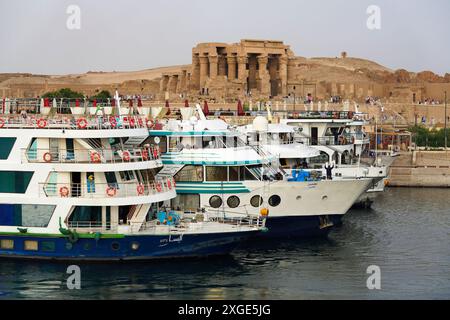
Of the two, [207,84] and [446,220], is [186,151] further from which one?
[207,84]

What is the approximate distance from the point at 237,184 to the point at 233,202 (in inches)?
27.0

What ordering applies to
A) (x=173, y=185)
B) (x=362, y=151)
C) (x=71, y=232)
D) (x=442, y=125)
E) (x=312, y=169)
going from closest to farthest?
(x=71, y=232) → (x=173, y=185) → (x=312, y=169) → (x=362, y=151) → (x=442, y=125)

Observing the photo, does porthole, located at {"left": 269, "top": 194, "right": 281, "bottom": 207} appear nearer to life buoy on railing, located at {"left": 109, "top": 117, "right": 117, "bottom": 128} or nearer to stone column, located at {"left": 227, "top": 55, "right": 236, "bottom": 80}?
life buoy on railing, located at {"left": 109, "top": 117, "right": 117, "bottom": 128}

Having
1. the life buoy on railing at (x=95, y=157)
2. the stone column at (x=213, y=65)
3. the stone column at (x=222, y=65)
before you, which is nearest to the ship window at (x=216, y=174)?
the life buoy on railing at (x=95, y=157)

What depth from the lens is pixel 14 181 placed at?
32.1 m

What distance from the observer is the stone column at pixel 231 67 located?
88.8 metres

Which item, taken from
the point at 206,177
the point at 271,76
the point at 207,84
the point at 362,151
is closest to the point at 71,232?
the point at 206,177

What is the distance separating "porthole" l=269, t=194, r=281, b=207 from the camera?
37.5 m

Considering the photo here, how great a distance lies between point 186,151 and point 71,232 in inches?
270

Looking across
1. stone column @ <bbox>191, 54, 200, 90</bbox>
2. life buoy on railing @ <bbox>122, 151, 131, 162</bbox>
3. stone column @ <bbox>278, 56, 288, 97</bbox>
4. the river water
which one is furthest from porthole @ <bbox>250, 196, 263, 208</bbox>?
stone column @ <bbox>191, 54, 200, 90</bbox>

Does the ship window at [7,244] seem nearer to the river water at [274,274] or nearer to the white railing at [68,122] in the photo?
the river water at [274,274]
